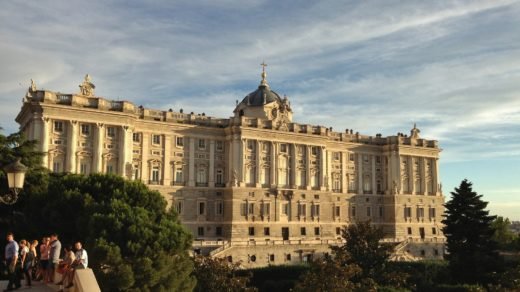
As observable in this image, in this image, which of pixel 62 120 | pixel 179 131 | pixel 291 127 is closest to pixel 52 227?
pixel 62 120

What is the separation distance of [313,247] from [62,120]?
27.8 meters

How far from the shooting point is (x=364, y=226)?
42.7 m

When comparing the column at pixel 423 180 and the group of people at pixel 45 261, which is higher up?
the column at pixel 423 180

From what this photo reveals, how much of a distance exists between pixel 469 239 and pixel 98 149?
1329 inches

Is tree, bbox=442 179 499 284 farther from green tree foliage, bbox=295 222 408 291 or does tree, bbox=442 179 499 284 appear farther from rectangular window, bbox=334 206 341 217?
rectangular window, bbox=334 206 341 217

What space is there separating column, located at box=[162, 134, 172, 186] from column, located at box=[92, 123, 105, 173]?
7103mm

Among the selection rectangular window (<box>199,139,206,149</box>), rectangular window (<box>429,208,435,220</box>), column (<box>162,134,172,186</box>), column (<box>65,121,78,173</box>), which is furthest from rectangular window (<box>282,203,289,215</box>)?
rectangular window (<box>429,208,435,220</box>)

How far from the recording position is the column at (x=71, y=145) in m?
52.1

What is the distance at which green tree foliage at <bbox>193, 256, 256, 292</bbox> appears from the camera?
33.7m

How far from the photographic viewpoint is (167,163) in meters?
58.9

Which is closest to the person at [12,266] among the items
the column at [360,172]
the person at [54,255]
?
the person at [54,255]

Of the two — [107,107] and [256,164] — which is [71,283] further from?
[256,164]

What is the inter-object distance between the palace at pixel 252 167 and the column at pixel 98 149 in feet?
0.33

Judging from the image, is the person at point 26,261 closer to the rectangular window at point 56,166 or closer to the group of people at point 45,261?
the group of people at point 45,261
